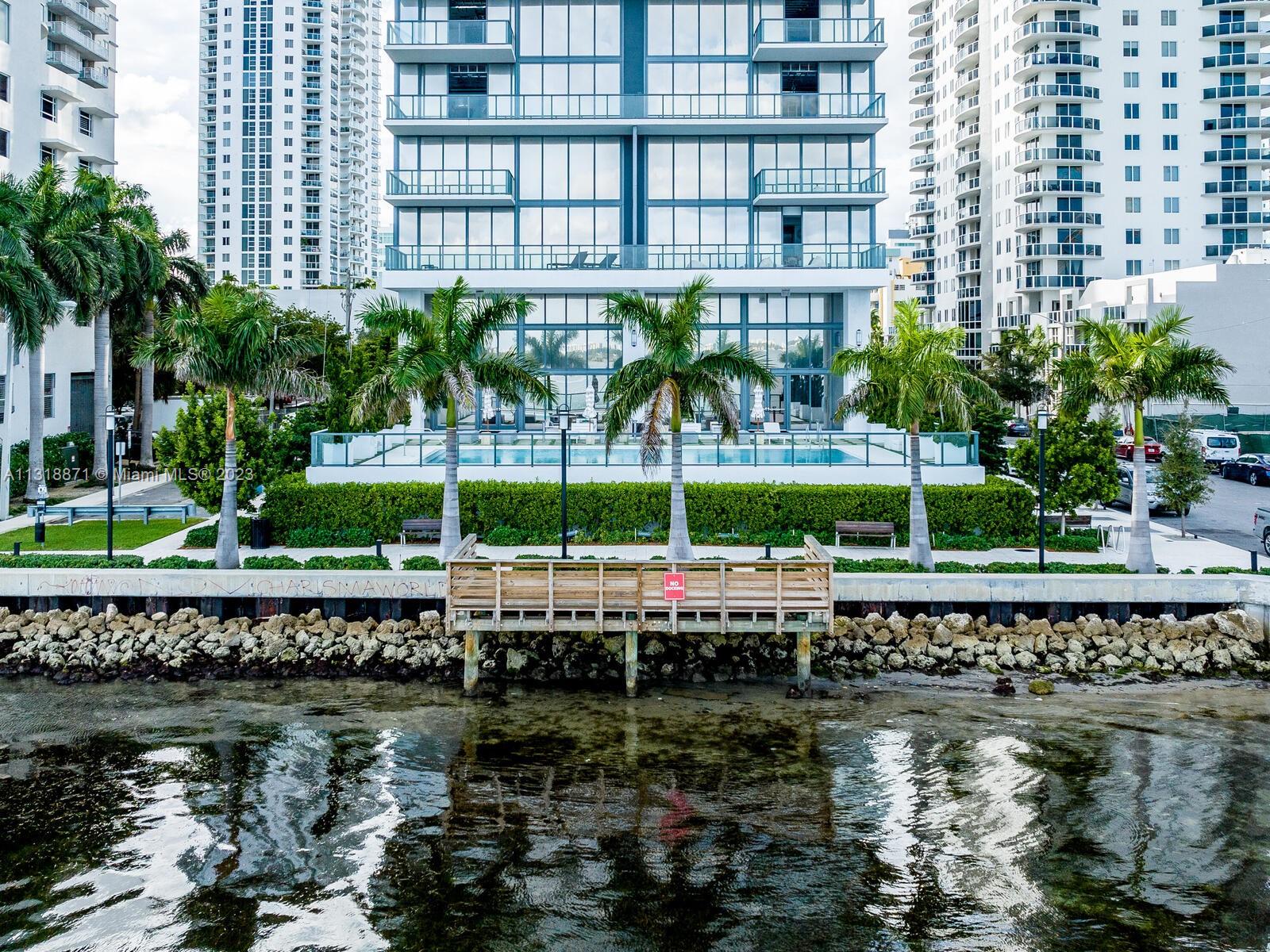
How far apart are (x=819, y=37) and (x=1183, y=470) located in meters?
26.3

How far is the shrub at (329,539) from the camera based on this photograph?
2953 centimetres

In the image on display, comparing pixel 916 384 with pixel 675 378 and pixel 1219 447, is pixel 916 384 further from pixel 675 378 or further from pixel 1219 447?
pixel 1219 447

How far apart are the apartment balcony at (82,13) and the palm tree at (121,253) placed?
53.7ft

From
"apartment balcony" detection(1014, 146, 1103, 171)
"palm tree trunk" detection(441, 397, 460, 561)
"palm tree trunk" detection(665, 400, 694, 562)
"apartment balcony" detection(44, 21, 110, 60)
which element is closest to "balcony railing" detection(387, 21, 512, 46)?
"apartment balcony" detection(44, 21, 110, 60)

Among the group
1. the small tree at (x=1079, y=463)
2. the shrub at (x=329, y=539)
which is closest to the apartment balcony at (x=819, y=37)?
the small tree at (x=1079, y=463)

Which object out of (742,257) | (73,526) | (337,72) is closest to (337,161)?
(337,72)

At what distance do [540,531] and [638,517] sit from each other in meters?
2.59

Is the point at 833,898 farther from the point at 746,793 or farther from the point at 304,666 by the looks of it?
the point at 304,666

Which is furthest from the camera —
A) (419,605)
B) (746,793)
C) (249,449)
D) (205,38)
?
(205,38)

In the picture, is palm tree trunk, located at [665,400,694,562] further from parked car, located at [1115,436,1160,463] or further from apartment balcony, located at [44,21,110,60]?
apartment balcony, located at [44,21,110,60]

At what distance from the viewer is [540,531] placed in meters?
30.0

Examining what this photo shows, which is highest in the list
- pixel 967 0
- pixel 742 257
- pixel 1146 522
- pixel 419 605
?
pixel 967 0

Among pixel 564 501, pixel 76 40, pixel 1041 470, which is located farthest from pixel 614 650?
pixel 76 40

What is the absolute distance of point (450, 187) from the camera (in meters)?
48.3
